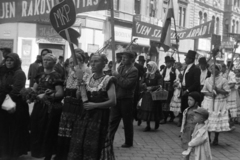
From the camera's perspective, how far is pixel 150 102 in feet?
31.6

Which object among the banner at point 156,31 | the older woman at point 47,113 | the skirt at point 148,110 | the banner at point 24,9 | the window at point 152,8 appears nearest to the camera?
the older woman at point 47,113

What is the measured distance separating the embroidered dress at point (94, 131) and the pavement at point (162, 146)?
1585 millimetres

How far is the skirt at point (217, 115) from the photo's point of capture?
316 inches

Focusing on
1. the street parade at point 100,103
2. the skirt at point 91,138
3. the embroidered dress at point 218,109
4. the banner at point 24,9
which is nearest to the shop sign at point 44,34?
the street parade at point 100,103

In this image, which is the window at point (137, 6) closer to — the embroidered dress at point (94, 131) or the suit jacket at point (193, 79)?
the suit jacket at point (193, 79)

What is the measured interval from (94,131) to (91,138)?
3.8 inches

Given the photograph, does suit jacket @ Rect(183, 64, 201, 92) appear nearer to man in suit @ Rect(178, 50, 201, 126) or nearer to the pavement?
man in suit @ Rect(178, 50, 201, 126)

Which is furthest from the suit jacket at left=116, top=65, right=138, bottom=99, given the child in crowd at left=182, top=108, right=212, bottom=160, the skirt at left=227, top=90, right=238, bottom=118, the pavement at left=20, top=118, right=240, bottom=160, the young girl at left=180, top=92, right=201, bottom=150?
the skirt at left=227, top=90, right=238, bottom=118

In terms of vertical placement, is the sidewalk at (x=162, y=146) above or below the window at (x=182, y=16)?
below

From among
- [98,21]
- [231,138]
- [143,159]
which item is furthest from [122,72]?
A: [98,21]

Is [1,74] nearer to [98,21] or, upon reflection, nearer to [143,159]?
[143,159]

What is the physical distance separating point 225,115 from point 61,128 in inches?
162

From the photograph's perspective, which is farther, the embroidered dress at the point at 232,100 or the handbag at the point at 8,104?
the embroidered dress at the point at 232,100

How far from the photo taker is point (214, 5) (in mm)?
44625
